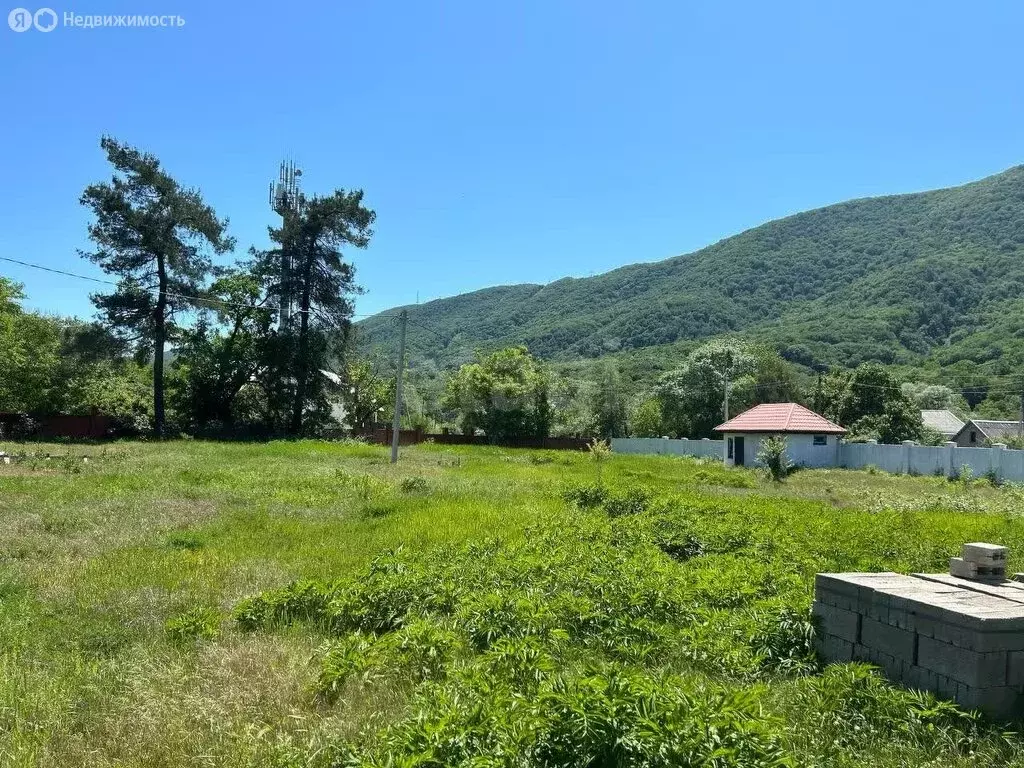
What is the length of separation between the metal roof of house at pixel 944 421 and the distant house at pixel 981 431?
281 centimetres

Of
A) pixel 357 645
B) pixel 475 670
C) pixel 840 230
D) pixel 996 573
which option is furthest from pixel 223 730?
pixel 840 230

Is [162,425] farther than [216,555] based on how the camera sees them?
Yes

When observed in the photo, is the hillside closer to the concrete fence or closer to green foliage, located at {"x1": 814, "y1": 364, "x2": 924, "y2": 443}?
green foliage, located at {"x1": 814, "y1": 364, "x2": 924, "y2": 443}

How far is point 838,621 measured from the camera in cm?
545

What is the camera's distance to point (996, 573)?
5.66 meters

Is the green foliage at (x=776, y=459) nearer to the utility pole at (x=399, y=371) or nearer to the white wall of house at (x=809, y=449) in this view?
the white wall of house at (x=809, y=449)

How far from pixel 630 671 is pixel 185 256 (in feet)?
136

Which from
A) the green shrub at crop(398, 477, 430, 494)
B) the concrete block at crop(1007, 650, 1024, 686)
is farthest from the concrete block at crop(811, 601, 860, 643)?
the green shrub at crop(398, 477, 430, 494)

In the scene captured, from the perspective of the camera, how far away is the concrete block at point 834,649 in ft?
17.4

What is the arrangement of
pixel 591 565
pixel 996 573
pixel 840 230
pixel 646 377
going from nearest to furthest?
pixel 996 573 → pixel 591 565 → pixel 646 377 → pixel 840 230

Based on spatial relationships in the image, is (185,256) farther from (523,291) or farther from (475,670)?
(523,291)

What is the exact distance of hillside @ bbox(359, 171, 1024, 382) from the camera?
73875 millimetres

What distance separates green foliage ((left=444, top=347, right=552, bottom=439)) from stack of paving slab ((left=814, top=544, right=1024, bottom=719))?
141 feet

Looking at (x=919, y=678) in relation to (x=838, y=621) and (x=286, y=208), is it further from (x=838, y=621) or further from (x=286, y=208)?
(x=286, y=208)
